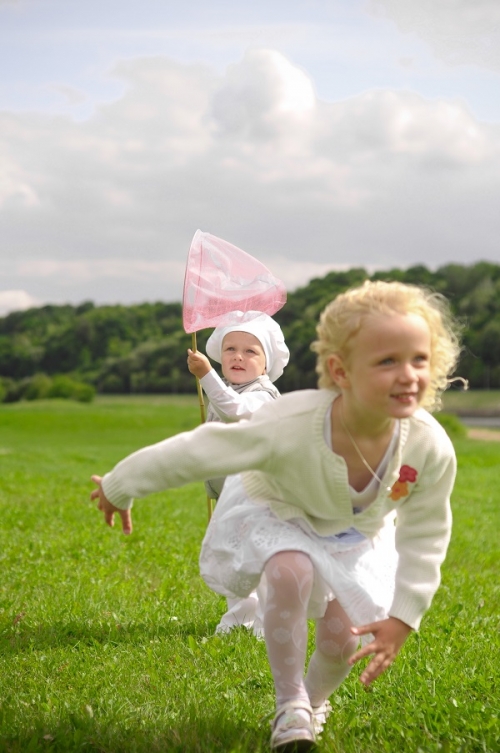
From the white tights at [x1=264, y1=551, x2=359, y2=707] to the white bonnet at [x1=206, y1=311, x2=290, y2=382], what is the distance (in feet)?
6.93

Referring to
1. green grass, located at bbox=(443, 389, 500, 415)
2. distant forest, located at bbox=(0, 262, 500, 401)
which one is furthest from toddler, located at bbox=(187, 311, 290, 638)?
green grass, located at bbox=(443, 389, 500, 415)

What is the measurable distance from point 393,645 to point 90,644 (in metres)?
2.00

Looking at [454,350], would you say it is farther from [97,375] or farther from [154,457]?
[97,375]

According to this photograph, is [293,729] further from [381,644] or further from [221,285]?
[221,285]

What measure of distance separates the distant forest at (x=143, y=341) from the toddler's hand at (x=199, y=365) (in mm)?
54821

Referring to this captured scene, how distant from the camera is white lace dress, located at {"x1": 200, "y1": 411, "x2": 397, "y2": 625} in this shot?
330 cm

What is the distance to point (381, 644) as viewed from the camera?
127 inches

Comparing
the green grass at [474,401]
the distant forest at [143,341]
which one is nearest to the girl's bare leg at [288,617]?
the distant forest at [143,341]

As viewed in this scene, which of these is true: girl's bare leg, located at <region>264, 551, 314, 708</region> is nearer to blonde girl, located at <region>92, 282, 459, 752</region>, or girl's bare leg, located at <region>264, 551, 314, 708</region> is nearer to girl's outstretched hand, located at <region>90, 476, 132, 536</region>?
blonde girl, located at <region>92, 282, 459, 752</region>

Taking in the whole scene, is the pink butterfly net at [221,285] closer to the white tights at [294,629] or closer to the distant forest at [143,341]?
the white tights at [294,629]

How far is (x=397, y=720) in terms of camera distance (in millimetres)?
3596

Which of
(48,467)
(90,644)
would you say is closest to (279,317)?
(48,467)

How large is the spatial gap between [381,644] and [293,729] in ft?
1.41

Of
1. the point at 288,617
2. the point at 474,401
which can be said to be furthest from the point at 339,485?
the point at 474,401
